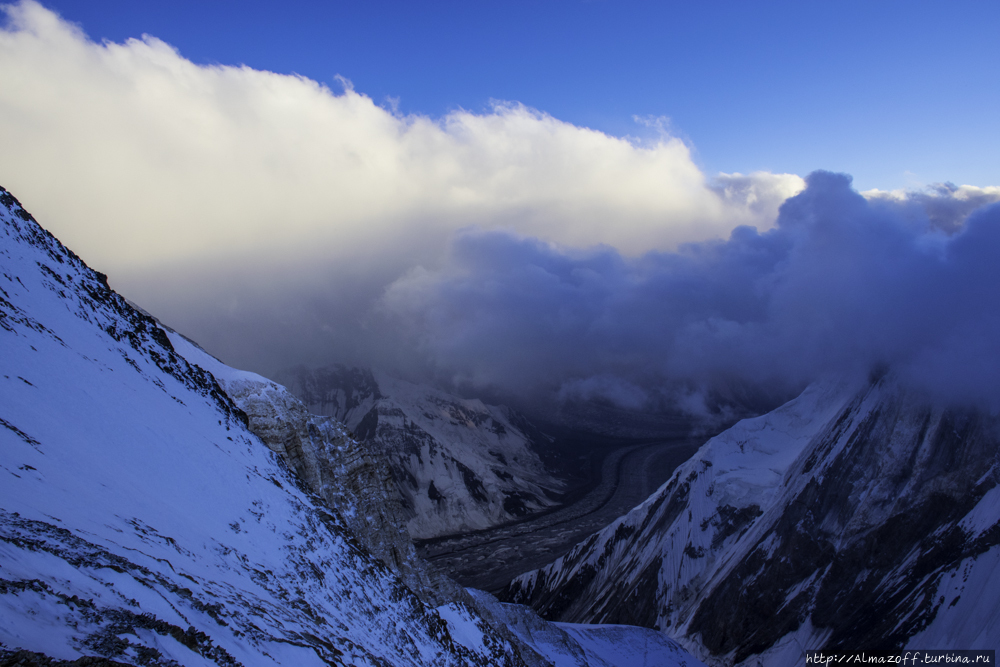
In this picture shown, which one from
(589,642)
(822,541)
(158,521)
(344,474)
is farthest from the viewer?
(822,541)

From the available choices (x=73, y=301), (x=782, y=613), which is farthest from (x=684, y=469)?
(x=73, y=301)

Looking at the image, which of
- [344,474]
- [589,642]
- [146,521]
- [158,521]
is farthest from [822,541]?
[146,521]

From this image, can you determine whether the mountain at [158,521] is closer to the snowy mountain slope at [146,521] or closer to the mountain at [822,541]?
the snowy mountain slope at [146,521]

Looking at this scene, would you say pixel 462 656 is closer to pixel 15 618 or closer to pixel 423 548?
pixel 15 618

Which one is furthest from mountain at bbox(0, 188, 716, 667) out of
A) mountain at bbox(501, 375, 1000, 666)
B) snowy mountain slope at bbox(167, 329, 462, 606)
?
mountain at bbox(501, 375, 1000, 666)

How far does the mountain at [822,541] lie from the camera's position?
60469 mm

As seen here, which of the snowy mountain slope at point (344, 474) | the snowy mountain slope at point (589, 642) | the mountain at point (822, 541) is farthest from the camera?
the mountain at point (822, 541)

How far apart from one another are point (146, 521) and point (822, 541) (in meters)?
84.8

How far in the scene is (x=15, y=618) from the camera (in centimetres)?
1130

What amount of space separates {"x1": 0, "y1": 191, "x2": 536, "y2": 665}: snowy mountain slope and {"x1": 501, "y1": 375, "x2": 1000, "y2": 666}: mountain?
51.2 metres

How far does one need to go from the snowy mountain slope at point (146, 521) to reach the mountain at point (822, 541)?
51.2m

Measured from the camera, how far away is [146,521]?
68.2 ft

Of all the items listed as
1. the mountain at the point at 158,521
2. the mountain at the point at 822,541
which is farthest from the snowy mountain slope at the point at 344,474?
the mountain at the point at 822,541

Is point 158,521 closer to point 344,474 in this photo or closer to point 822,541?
point 344,474
